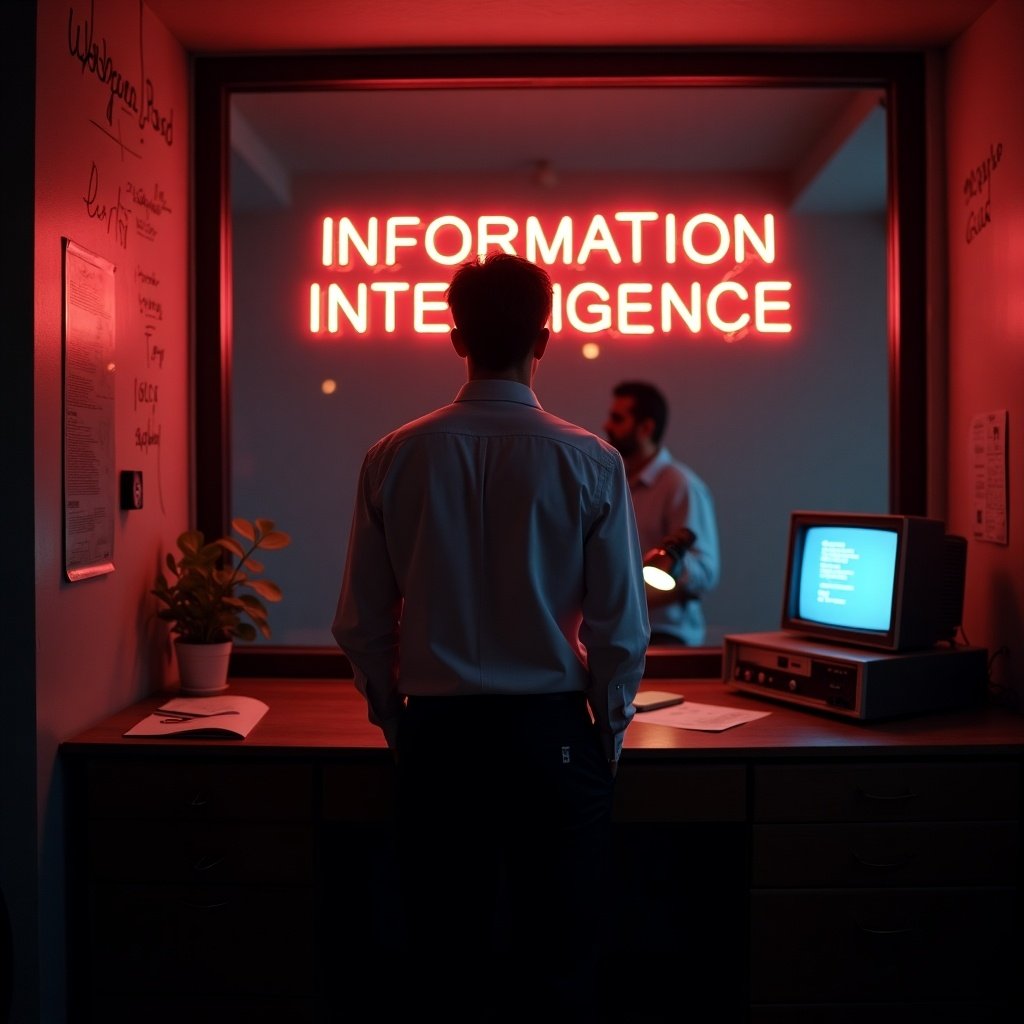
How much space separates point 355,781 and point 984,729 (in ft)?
4.65

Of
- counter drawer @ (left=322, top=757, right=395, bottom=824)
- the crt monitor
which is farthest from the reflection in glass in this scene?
counter drawer @ (left=322, top=757, right=395, bottom=824)

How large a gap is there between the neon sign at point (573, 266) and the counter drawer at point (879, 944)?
1610 millimetres

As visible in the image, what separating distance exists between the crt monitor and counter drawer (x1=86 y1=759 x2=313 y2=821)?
1.35 meters

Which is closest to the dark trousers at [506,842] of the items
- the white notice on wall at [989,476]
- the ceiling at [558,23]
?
the white notice on wall at [989,476]

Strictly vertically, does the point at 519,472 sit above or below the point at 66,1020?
above

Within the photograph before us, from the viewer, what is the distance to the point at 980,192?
8.70ft

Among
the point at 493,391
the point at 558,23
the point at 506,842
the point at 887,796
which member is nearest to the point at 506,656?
the point at 506,842

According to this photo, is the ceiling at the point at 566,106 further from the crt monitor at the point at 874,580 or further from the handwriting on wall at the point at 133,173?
the crt monitor at the point at 874,580

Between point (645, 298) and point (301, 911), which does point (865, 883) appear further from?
point (645, 298)

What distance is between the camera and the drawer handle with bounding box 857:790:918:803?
7.06 ft

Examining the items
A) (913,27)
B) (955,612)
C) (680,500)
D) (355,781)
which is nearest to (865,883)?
(955,612)

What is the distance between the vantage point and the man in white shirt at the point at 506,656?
5.55ft

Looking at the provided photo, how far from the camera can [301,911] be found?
85.3 inches

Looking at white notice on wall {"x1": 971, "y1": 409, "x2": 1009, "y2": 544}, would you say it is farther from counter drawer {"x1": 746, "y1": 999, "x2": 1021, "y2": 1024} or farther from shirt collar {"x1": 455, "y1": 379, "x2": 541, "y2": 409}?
shirt collar {"x1": 455, "y1": 379, "x2": 541, "y2": 409}
